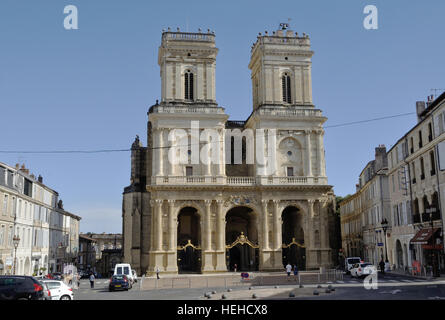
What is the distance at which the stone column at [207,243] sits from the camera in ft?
161

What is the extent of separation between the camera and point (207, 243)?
4962 cm

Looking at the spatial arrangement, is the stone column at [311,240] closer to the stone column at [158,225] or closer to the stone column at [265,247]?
the stone column at [265,247]

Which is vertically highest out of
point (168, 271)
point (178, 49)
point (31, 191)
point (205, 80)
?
point (178, 49)

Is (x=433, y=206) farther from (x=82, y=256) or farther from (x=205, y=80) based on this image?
(x=82, y=256)

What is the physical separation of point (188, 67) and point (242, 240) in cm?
2049

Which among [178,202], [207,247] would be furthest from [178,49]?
[207,247]

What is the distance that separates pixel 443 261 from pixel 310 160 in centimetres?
1884

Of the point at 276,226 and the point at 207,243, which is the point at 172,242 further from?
the point at 276,226

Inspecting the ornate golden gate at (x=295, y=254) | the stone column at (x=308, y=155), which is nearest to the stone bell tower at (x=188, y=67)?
the stone column at (x=308, y=155)

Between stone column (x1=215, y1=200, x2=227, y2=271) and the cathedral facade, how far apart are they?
0.35ft

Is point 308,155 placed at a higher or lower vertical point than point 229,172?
higher

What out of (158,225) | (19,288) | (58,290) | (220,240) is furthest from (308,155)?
(19,288)

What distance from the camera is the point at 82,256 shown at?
9256 cm
